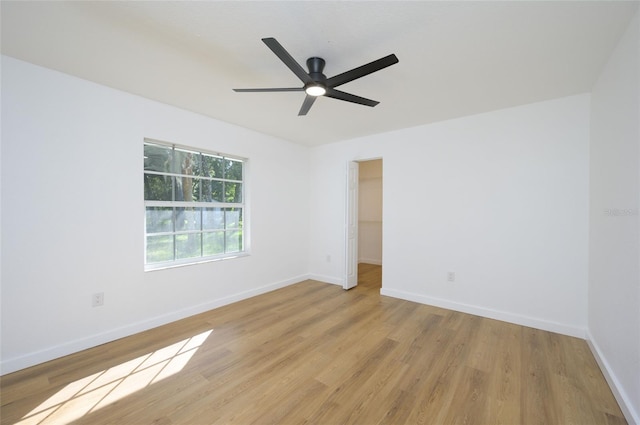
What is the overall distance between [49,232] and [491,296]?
4.58 metres

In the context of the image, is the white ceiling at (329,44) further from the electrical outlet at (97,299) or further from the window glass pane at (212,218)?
the electrical outlet at (97,299)

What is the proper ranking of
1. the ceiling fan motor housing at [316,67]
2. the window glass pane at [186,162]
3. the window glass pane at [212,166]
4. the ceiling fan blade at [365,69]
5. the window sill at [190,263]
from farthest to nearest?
the window glass pane at [212,166] → the window glass pane at [186,162] → the window sill at [190,263] → the ceiling fan motor housing at [316,67] → the ceiling fan blade at [365,69]

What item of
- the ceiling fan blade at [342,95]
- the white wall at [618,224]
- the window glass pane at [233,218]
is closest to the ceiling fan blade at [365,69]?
the ceiling fan blade at [342,95]

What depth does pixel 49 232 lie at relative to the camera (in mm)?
2238

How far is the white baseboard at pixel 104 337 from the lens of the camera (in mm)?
2088

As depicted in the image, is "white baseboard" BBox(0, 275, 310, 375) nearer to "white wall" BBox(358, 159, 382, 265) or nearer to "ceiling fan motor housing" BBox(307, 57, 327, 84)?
"ceiling fan motor housing" BBox(307, 57, 327, 84)

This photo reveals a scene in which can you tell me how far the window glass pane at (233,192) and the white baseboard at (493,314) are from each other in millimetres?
2609

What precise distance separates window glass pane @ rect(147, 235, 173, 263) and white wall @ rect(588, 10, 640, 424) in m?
4.01

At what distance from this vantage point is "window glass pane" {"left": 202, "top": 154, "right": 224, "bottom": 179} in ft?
11.3

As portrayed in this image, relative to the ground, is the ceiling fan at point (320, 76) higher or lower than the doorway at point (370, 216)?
higher

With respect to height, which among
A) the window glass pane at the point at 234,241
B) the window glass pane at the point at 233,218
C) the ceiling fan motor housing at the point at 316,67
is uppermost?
the ceiling fan motor housing at the point at 316,67

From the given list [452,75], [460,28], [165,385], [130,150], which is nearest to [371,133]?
[452,75]

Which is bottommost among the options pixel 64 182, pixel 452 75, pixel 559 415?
pixel 559 415

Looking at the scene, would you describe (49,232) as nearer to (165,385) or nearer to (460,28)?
(165,385)
